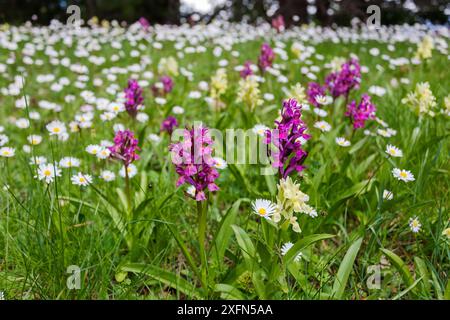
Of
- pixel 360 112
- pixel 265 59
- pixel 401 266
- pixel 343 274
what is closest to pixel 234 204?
pixel 343 274

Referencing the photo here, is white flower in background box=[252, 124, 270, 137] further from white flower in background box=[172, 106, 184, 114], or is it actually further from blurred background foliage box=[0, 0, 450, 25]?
blurred background foliage box=[0, 0, 450, 25]

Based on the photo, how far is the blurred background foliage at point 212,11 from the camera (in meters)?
13.3

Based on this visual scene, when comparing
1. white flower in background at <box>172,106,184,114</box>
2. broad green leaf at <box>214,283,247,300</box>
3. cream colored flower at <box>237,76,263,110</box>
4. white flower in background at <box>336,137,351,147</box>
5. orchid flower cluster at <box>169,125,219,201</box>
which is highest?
orchid flower cluster at <box>169,125,219,201</box>

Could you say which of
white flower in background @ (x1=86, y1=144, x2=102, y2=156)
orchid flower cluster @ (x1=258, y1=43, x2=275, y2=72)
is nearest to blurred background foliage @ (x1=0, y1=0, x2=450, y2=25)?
orchid flower cluster @ (x1=258, y1=43, x2=275, y2=72)

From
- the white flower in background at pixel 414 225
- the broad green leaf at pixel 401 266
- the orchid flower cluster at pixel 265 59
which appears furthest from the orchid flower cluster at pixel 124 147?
the orchid flower cluster at pixel 265 59

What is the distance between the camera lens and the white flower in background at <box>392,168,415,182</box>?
7.21 ft

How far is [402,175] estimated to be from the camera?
2.25m

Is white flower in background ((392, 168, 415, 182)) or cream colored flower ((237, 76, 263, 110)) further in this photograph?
cream colored flower ((237, 76, 263, 110))

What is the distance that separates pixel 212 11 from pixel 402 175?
12.6m

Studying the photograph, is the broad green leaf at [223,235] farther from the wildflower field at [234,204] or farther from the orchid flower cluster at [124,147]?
the orchid flower cluster at [124,147]

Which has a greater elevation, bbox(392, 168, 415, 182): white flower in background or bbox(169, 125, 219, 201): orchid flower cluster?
bbox(169, 125, 219, 201): orchid flower cluster

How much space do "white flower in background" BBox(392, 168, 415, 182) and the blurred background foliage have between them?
11.2 meters
